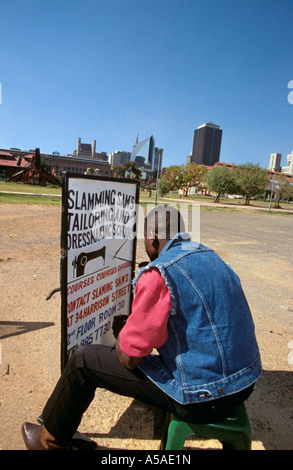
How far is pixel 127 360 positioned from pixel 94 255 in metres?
1.08

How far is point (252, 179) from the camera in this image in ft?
148

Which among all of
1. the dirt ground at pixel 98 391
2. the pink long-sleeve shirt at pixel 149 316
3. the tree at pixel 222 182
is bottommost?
the dirt ground at pixel 98 391

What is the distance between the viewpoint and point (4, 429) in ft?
7.24

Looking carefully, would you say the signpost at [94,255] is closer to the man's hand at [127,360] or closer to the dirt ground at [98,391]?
the dirt ground at [98,391]

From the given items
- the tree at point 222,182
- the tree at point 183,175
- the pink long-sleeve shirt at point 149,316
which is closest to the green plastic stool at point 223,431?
the pink long-sleeve shirt at point 149,316

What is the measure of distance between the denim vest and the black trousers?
0.35 feet

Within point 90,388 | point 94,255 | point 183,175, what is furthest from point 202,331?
point 183,175

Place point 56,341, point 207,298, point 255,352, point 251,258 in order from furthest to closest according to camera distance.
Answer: point 251,258 → point 56,341 → point 255,352 → point 207,298

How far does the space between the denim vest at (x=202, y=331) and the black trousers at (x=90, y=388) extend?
0.11 metres

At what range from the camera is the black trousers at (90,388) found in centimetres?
164

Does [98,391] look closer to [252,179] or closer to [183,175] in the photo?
[252,179]

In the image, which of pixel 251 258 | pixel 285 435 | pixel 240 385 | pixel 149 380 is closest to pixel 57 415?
pixel 149 380
